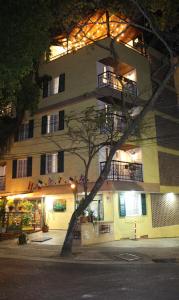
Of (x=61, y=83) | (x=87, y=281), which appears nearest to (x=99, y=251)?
(x=87, y=281)

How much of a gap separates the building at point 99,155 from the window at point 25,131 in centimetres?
9

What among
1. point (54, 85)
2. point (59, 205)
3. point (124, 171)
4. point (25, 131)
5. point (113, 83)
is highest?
point (54, 85)

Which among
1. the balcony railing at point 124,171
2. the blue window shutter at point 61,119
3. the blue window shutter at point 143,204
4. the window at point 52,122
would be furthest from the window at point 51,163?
the blue window shutter at point 143,204

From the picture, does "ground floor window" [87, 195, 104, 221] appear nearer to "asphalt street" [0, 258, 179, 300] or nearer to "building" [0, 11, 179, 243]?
"building" [0, 11, 179, 243]

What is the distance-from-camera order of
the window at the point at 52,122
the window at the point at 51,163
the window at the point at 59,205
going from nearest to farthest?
the window at the point at 59,205
the window at the point at 52,122
the window at the point at 51,163

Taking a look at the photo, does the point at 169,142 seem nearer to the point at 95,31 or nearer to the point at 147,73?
the point at 147,73

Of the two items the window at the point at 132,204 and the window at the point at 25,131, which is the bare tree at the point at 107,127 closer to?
the window at the point at 132,204

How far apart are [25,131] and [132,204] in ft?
35.8

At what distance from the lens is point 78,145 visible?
23594 millimetres

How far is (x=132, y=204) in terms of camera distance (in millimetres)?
23766

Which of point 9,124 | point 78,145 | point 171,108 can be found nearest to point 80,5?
point 78,145

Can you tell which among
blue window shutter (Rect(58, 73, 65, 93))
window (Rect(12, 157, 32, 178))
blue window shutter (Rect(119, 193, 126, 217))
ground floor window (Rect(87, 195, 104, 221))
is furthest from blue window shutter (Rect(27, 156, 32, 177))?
blue window shutter (Rect(119, 193, 126, 217))

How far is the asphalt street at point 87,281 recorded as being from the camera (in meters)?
8.22

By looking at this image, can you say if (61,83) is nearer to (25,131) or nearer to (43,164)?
(25,131)
